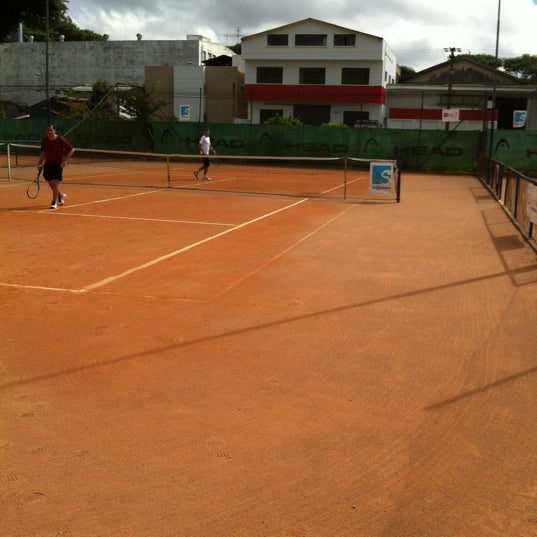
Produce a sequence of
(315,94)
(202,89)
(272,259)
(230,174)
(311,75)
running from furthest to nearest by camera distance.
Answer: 1. (202,89)
2. (311,75)
3. (315,94)
4. (230,174)
5. (272,259)

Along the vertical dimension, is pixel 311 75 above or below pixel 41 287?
above

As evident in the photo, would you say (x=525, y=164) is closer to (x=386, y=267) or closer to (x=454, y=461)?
(x=386, y=267)

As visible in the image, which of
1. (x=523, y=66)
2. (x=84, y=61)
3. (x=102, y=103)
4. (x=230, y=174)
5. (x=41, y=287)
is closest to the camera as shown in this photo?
(x=41, y=287)

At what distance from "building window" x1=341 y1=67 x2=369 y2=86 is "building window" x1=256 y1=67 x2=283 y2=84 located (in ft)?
17.5

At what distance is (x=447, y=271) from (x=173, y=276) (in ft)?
12.6

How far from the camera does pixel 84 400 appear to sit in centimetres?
492

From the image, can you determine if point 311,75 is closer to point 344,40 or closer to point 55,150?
point 344,40

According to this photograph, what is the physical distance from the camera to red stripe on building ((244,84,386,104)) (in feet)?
181

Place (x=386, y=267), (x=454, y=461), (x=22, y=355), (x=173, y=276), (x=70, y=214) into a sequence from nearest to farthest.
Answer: (x=454, y=461), (x=22, y=355), (x=173, y=276), (x=386, y=267), (x=70, y=214)

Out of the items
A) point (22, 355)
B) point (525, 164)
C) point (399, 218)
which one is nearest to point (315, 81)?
point (525, 164)

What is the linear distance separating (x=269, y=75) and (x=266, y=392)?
55.0 m

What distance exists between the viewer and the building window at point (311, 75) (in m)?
56.6

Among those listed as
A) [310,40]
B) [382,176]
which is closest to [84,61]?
[310,40]

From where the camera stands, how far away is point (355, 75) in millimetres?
56125
